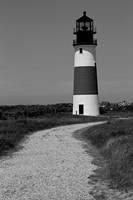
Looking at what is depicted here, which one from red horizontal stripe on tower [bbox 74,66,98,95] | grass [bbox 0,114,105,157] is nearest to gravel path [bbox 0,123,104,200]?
grass [bbox 0,114,105,157]

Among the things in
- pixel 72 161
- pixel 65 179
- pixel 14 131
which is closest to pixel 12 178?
pixel 65 179

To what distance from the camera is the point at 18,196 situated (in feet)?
28.9

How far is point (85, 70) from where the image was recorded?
4353 cm

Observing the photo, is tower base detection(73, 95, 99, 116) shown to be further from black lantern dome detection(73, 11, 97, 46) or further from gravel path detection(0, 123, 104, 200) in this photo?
gravel path detection(0, 123, 104, 200)

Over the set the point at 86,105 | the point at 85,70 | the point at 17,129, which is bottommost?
the point at 17,129

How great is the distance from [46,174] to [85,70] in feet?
108

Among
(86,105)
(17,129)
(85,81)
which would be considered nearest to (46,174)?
(17,129)

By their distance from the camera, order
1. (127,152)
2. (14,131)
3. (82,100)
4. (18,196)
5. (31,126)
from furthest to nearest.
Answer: (82,100) → (31,126) → (14,131) → (127,152) → (18,196)

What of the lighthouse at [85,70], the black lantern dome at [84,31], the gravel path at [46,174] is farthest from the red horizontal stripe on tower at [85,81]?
the gravel path at [46,174]

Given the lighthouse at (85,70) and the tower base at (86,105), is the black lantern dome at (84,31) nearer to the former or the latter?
the lighthouse at (85,70)

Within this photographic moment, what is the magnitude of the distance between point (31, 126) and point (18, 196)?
20.6m

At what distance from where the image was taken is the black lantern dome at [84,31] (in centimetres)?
4400

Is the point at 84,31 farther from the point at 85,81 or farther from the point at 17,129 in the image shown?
the point at 17,129

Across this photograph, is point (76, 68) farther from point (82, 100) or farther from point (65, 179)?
point (65, 179)
